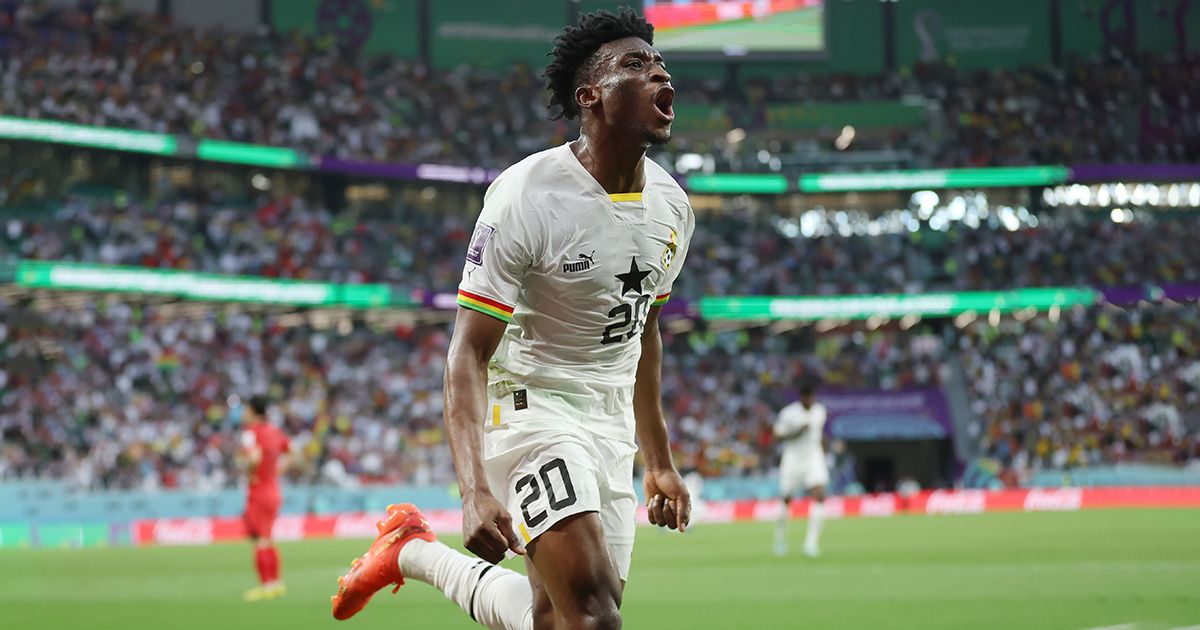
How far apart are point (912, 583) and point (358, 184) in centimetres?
3421

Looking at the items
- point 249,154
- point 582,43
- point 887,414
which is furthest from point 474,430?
point 887,414

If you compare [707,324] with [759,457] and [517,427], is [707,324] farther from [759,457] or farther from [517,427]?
[517,427]

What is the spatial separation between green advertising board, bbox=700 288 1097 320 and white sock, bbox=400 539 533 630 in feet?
125

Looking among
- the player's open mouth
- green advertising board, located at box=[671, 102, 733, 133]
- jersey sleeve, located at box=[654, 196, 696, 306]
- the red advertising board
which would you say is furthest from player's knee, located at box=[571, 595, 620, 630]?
green advertising board, located at box=[671, 102, 733, 133]

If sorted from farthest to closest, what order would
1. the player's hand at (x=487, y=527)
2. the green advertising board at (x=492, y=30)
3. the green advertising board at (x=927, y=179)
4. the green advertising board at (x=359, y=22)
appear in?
Answer: 1. the green advertising board at (x=492, y=30)
2. the green advertising board at (x=359, y=22)
3. the green advertising board at (x=927, y=179)
4. the player's hand at (x=487, y=527)

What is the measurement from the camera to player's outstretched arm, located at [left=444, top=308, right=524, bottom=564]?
4.83 meters

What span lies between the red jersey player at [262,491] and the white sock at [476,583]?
28.8 ft

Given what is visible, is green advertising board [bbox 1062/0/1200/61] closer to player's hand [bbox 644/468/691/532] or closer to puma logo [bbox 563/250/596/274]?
player's hand [bbox 644/468/691/532]

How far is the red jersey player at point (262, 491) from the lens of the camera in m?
15.1

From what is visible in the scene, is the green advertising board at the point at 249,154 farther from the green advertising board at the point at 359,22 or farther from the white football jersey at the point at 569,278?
the white football jersey at the point at 569,278

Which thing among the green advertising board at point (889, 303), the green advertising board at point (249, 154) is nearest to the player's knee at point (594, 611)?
the green advertising board at point (249, 154)

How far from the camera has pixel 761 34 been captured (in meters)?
50.7

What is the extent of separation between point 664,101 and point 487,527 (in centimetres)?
178

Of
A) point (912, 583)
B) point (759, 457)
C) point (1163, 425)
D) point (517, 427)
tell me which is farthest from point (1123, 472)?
point (517, 427)
